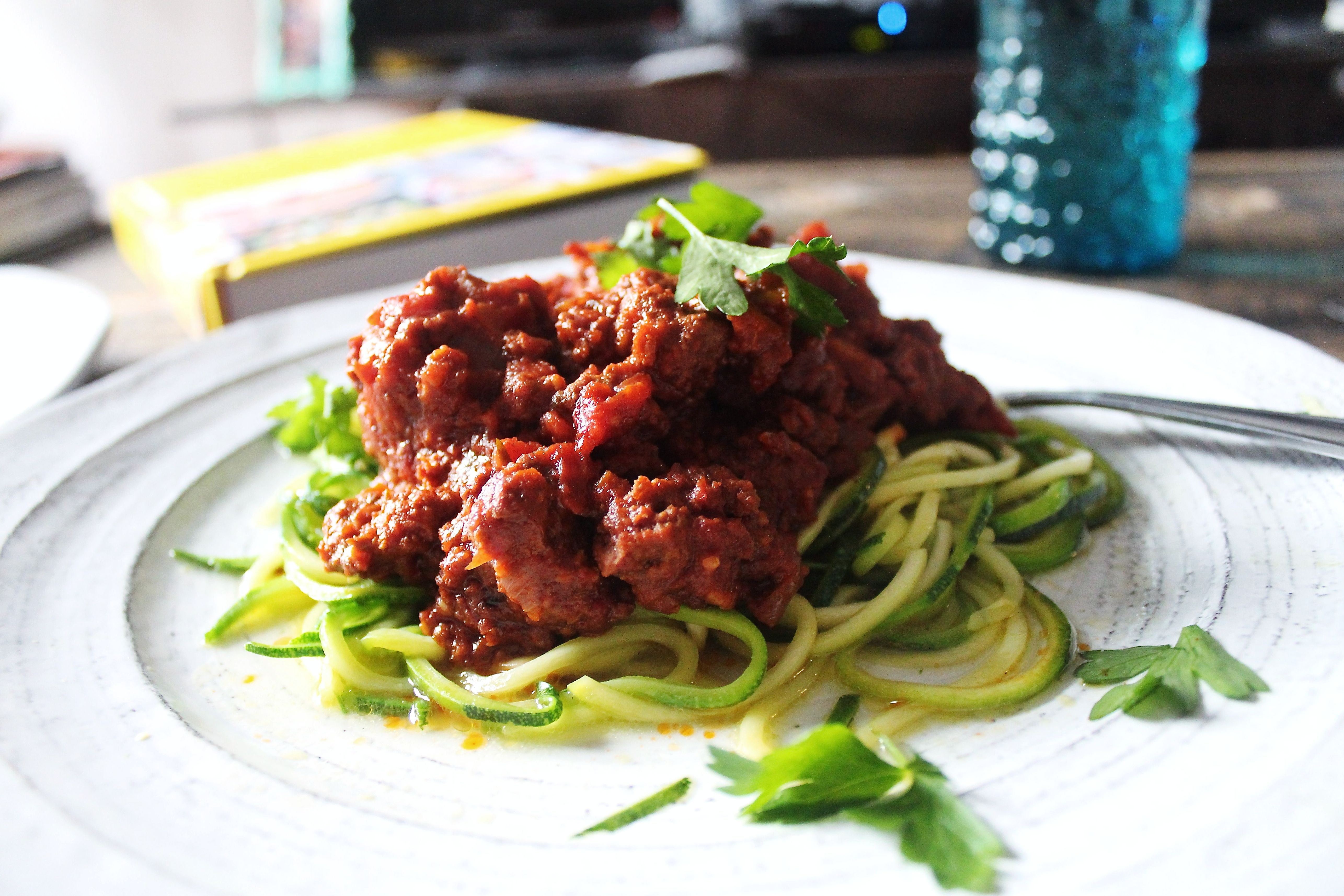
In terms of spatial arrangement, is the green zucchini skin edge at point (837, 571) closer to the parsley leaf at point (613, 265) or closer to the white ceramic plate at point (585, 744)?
the white ceramic plate at point (585, 744)

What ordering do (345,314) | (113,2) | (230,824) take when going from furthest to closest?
(113,2) → (345,314) → (230,824)

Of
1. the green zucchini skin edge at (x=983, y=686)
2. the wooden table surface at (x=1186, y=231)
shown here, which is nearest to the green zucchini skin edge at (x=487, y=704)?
the green zucchini skin edge at (x=983, y=686)

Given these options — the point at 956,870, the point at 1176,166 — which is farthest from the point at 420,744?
the point at 1176,166

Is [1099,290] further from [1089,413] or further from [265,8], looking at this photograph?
[265,8]

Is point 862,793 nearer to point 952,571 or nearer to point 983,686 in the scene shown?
point 983,686

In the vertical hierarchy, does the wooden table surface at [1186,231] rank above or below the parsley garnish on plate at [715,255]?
below

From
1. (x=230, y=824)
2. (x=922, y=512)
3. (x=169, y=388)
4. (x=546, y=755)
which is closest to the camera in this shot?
(x=230, y=824)

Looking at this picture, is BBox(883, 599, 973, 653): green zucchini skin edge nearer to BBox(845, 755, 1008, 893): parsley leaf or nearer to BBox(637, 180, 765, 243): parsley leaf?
BBox(845, 755, 1008, 893): parsley leaf
